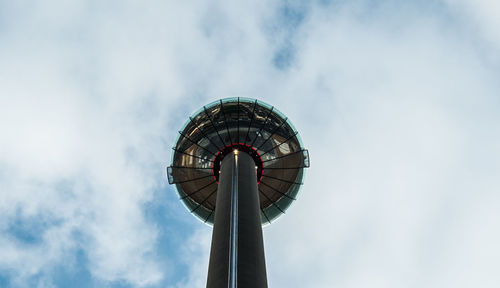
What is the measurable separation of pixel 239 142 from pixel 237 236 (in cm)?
888

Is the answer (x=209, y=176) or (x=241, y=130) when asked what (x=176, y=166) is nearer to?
(x=209, y=176)

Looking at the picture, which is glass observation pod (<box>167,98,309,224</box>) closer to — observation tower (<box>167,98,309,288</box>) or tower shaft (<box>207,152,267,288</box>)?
observation tower (<box>167,98,309,288</box>)

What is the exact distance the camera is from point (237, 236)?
47.4 ft

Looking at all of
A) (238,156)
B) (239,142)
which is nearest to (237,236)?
(238,156)

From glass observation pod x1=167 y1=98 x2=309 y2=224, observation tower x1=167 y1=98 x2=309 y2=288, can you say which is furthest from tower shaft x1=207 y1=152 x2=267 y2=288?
glass observation pod x1=167 y1=98 x2=309 y2=224

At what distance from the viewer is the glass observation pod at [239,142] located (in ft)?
77.5

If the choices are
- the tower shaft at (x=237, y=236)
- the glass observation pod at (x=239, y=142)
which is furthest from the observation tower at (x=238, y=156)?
the tower shaft at (x=237, y=236)

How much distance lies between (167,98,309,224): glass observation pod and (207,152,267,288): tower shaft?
4419 mm

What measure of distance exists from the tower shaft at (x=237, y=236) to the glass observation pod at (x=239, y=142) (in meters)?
4.42

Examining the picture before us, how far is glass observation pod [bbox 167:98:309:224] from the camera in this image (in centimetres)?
2362

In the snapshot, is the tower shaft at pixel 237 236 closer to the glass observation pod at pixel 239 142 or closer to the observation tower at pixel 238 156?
the observation tower at pixel 238 156

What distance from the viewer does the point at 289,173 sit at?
85.0ft

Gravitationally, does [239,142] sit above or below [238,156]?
above

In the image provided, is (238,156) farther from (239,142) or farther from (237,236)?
(237,236)
